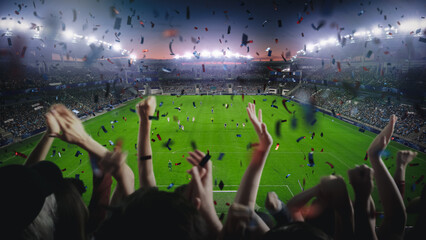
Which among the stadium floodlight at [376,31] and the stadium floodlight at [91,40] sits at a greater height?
the stadium floodlight at [91,40]

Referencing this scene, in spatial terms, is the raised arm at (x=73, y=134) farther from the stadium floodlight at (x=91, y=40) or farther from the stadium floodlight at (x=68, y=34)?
the stadium floodlight at (x=91, y=40)

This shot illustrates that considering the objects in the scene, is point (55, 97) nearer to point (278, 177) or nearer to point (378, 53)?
point (278, 177)

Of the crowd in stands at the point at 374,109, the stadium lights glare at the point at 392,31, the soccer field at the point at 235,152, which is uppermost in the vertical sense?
the stadium lights glare at the point at 392,31

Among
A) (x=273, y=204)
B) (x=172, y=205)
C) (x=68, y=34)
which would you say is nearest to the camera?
(x=172, y=205)

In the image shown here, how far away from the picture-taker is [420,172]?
1588cm

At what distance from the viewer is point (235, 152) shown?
66.4ft

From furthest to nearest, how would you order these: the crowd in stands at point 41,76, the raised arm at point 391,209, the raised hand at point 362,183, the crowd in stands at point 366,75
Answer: the crowd in stands at point 366,75 → the crowd in stands at point 41,76 → the raised arm at point 391,209 → the raised hand at point 362,183

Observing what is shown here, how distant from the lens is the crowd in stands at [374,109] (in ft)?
84.1

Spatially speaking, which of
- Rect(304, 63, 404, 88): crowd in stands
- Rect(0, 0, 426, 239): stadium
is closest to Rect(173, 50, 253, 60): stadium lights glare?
Rect(0, 0, 426, 239): stadium

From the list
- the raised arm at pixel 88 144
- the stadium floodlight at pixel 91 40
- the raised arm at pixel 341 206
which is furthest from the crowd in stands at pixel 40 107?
the raised arm at pixel 341 206

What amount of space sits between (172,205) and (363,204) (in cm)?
163

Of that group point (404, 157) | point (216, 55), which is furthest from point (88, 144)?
point (216, 55)

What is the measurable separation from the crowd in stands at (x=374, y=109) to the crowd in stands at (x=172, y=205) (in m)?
29.8

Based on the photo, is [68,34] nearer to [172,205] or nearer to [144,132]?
[144,132]
